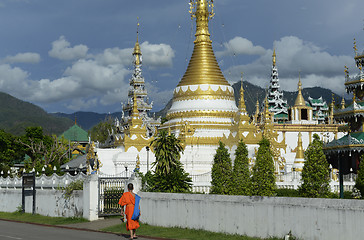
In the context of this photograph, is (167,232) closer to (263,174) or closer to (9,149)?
(263,174)

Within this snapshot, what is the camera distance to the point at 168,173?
86.5ft

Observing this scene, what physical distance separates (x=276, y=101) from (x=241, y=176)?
87452mm

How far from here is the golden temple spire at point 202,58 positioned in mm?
54969

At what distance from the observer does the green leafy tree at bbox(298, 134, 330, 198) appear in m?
20.2

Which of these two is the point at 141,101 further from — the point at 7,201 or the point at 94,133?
the point at 7,201

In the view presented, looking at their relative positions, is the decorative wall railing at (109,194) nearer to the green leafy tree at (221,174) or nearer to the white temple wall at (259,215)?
the white temple wall at (259,215)

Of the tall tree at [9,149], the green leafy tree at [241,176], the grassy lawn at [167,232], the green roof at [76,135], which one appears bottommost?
the grassy lawn at [167,232]

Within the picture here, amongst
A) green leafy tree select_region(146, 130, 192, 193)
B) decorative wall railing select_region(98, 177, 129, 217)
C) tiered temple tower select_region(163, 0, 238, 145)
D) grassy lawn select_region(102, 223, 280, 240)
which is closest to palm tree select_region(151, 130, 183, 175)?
green leafy tree select_region(146, 130, 192, 193)

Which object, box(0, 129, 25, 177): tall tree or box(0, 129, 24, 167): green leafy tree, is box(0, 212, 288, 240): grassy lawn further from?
box(0, 129, 24, 167): green leafy tree

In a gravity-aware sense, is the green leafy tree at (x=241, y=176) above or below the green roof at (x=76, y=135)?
below

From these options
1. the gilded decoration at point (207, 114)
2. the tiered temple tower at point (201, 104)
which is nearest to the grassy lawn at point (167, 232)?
the tiered temple tower at point (201, 104)

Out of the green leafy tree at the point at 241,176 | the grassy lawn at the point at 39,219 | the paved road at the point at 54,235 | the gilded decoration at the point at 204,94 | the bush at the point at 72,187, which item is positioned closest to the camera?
the paved road at the point at 54,235

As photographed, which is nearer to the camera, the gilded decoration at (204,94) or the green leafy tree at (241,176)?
the green leafy tree at (241,176)

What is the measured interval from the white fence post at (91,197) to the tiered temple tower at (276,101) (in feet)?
270
